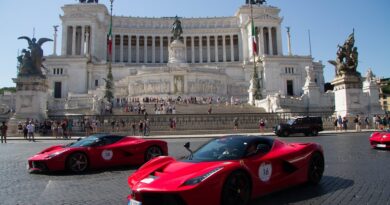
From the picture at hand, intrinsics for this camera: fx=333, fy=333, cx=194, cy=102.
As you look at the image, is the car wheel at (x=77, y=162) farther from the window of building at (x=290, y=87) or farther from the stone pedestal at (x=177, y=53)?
the window of building at (x=290, y=87)

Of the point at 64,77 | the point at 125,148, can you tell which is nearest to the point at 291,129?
the point at 125,148

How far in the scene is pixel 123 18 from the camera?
94.6 meters

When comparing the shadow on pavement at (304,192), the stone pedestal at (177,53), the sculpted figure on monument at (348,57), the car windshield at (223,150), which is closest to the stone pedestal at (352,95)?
the sculpted figure on monument at (348,57)

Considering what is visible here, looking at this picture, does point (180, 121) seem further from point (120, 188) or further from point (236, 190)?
point (236, 190)

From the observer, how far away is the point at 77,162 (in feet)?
32.3

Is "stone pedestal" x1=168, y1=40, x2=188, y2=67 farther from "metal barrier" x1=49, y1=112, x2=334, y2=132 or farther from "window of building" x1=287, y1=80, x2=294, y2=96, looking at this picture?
"metal barrier" x1=49, y1=112, x2=334, y2=132

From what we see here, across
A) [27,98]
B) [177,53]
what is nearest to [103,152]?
[27,98]

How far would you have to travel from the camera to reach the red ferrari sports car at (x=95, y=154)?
9.55 meters

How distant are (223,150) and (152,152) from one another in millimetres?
5371

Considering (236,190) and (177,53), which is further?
(177,53)

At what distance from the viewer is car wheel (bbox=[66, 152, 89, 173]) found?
975cm

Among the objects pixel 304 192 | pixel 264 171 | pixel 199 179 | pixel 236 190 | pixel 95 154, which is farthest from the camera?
pixel 95 154

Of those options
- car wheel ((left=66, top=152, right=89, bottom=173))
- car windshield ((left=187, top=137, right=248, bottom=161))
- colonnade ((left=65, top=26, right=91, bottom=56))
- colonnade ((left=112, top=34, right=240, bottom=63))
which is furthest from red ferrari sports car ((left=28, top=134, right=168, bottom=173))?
colonnade ((left=112, top=34, right=240, bottom=63))

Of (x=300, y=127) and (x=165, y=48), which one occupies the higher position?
(x=165, y=48)
